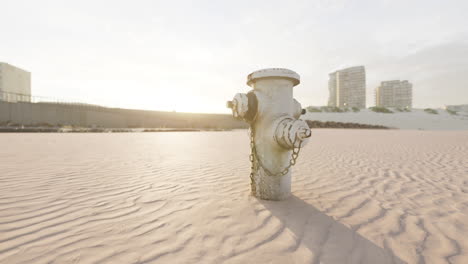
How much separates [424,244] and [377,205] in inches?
34.0

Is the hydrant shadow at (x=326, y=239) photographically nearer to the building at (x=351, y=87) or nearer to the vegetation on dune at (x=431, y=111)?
the vegetation on dune at (x=431, y=111)

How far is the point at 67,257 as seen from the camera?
1581 millimetres

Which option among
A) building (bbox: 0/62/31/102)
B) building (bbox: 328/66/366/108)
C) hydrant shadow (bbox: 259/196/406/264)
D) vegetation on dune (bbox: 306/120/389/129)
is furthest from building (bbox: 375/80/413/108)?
building (bbox: 0/62/31/102)

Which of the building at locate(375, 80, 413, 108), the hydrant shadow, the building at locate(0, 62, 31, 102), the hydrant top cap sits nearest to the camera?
the hydrant shadow

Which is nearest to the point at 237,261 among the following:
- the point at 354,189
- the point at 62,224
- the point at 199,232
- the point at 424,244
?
the point at 199,232

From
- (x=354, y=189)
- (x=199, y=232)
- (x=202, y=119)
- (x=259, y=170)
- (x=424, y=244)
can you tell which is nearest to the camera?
(x=424, y=244)

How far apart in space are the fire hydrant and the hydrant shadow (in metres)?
0.37

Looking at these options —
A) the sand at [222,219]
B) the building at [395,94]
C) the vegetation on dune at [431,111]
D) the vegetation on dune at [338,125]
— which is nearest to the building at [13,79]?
the vegetation on dune at [338,125]

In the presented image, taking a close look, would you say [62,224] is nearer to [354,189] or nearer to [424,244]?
[424,244]

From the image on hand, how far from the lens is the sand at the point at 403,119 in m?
29.5

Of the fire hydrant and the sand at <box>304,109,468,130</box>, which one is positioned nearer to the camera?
the fire hydrant

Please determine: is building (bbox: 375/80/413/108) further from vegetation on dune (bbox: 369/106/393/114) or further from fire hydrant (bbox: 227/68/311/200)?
fire hydrant (bbox: 227/68/311/200)

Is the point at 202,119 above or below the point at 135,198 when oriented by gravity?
above

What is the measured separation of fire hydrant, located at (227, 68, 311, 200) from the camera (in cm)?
244
